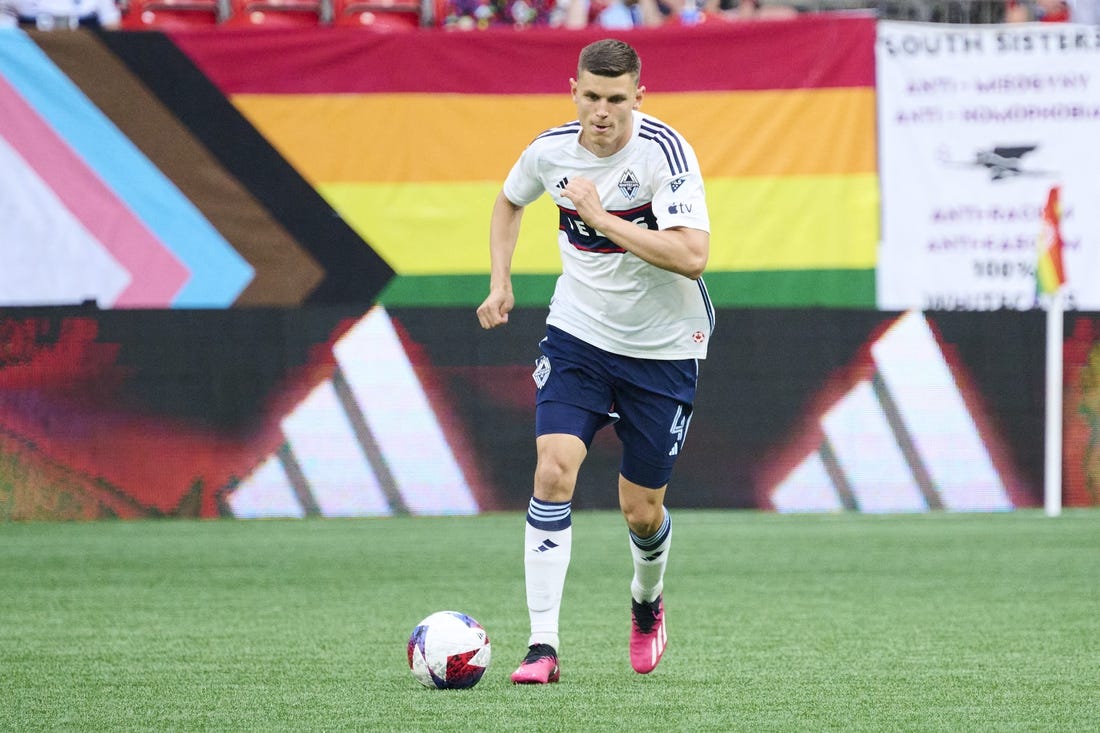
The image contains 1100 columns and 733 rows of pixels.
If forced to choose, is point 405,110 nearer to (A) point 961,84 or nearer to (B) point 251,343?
(B) point 251,343

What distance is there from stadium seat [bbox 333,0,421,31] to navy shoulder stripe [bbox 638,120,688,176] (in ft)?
32.9

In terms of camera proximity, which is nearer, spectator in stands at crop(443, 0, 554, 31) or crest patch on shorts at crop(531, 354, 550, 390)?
crest patch on shorts at crop(531, 354, 550, 390)

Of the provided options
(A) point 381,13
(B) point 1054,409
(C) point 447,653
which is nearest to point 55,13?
(A) point 381,13

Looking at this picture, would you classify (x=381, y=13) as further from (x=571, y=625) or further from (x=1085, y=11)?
(x=571, y=625)

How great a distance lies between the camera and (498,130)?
14508 millimetres

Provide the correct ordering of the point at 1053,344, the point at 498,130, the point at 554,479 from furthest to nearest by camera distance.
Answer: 1. the point at 498,130
2. the point at 1053,344
3. the point at 554,479

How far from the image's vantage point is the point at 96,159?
14.3 metres

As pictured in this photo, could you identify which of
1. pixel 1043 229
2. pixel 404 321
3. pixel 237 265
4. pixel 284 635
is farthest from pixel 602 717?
pixel 237 265

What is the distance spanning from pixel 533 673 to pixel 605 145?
1669 millimetres

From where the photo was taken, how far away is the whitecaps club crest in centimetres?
537

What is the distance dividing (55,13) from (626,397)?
10.8m

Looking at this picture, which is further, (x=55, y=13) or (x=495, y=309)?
(x=55, y=13)

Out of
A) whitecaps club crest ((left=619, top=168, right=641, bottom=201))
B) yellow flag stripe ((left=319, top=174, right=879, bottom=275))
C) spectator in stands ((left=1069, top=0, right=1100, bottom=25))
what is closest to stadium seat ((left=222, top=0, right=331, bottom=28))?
yellow flag stripe ((left=319, top=174, right=879, bottom=275))

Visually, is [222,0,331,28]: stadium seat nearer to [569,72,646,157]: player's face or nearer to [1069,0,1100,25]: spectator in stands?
[1069,0,1100,25]: spectator in stands
